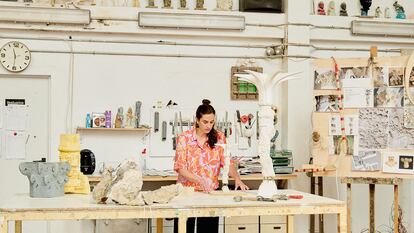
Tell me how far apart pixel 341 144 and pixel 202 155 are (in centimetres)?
133

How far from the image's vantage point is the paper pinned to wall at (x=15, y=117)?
581 cm

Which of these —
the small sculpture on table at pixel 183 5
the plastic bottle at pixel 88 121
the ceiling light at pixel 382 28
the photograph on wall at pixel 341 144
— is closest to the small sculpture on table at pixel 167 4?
the small sculpture on table at pixel 183 5

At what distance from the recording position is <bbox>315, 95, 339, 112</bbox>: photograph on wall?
4.94 metres

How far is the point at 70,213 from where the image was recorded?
3.21 metres

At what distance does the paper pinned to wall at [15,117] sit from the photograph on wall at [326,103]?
3.01 meters

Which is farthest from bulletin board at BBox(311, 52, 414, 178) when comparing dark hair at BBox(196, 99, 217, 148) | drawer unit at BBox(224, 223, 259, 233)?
dark hair at BBox(196, 99, 217, 148)

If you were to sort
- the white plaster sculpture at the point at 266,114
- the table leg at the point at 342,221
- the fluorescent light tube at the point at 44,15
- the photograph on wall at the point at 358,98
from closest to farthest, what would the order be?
the table leg at the point at 342,221, the white plaster sculpture at the point at 266,114, the photograph on wall at the point at 358,98, the fluorescent light tube at the point at 44,15

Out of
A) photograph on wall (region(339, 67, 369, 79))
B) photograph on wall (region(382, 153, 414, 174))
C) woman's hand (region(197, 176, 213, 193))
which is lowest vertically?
woman's hand (region(197, 176, 213, 193))

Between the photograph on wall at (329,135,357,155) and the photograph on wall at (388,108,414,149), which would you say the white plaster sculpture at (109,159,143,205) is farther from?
the photograph on wall at (388,108,414,149)

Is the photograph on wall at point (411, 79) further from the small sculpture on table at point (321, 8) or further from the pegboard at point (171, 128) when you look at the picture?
the pegboard at point (171, 128)

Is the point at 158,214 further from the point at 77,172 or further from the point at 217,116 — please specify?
the point at 217,116

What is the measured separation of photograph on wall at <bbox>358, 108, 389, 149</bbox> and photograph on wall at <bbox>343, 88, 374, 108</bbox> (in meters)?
0.05

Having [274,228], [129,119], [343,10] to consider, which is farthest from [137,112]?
[343,10]

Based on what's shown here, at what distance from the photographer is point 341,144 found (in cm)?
489
